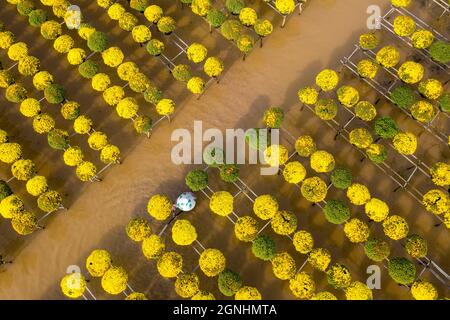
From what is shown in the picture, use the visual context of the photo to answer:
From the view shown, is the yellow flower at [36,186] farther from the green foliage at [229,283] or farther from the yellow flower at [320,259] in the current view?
the yellow flower at [320,259]

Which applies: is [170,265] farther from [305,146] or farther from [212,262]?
[305,146]

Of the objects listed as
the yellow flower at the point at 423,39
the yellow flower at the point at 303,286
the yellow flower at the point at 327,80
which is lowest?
the yellow flower at the point at 303,286

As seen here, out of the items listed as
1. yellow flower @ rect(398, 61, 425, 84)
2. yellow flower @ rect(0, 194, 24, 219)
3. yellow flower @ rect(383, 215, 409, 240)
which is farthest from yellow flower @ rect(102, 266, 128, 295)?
yellow flower @ rect(398, 61, 425, 84)

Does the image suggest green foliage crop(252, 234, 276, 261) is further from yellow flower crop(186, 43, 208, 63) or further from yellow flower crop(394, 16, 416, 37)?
yellow flower crop(394, 16, 416, 37)

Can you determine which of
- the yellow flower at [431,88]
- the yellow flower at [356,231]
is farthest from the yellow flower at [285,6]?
the yellow flower at [356,231]
